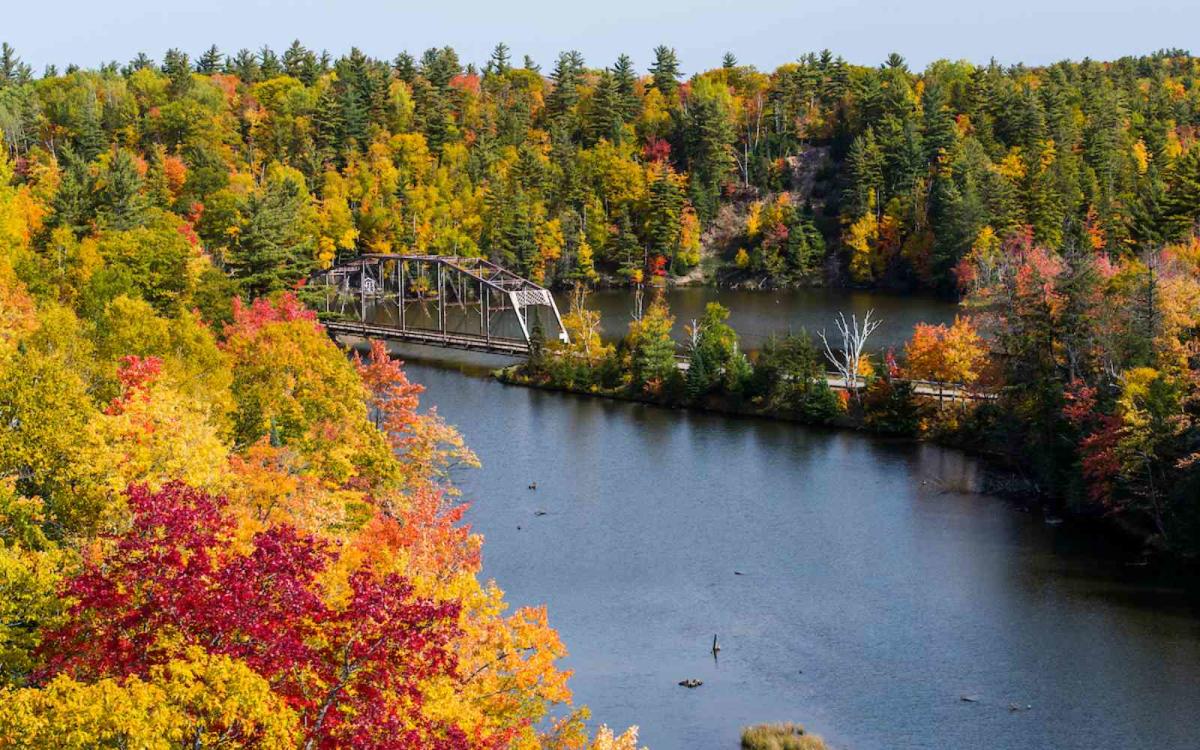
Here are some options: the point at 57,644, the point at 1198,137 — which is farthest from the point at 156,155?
the point at 57,644

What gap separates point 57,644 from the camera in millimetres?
18797

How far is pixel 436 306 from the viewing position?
101 meters

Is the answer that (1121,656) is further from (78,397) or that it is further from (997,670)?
(78,397)

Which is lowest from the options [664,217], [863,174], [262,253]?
[262,253]

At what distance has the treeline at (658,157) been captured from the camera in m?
103

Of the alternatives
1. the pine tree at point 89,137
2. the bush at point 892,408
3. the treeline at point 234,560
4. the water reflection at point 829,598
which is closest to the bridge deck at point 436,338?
the water reflection at point 829,598

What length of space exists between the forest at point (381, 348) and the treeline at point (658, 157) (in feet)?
1.11

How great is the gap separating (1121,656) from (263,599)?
996 inches

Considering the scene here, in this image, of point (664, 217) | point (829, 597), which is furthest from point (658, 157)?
point (829, 597)

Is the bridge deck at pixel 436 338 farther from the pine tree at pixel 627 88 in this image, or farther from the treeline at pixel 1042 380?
the pine tree at pixel 627 88

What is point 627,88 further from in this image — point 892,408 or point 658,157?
point 892,408

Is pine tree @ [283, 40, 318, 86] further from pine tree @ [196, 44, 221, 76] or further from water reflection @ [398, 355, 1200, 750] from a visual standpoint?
water reflection @ [398, 355, 1200, 750]

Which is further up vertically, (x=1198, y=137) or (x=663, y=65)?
(x=663, y=65)

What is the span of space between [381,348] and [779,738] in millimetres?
23020
